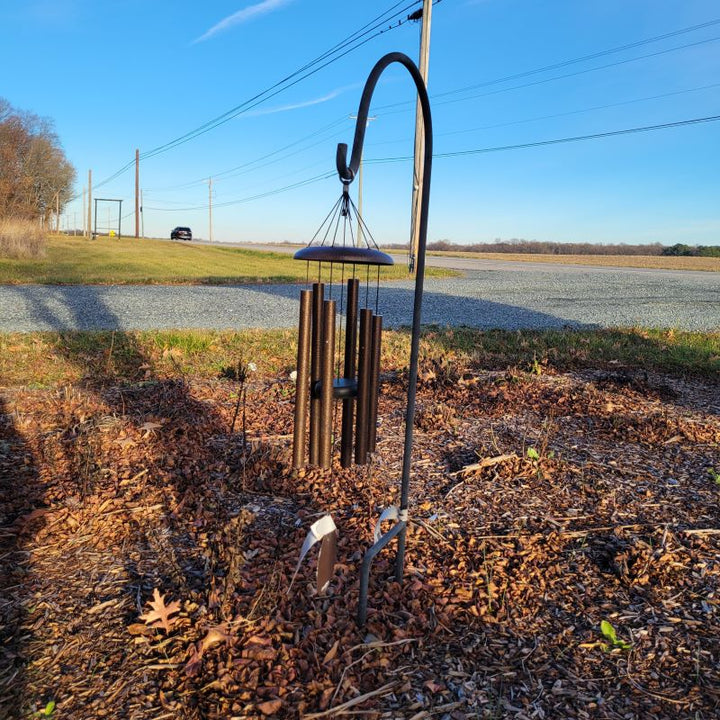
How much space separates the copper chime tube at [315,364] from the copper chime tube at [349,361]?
15 cm

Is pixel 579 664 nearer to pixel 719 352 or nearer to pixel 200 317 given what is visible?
pixel 719 352

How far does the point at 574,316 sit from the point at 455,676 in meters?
9.97

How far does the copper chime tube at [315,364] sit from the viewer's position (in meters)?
2.73

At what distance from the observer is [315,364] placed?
283 cm

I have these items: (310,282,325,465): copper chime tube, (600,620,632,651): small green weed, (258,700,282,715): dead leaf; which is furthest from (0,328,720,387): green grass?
(258,700,282,715): dead leaf

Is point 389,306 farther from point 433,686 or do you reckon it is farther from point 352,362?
point 433,686

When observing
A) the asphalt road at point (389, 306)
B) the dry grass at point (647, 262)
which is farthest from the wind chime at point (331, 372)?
the dry grass at point (647, 262)

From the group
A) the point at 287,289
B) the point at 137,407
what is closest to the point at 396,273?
the point at 287,289

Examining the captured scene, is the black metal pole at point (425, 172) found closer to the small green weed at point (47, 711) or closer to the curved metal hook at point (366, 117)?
the curved metal hook at point (366, 117)

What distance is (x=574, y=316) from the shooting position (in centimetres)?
1129

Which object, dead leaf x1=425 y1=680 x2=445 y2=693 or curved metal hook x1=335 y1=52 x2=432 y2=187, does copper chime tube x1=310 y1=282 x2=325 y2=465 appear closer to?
curved metal hook x1=335 y1=52 x2=432 y2=187

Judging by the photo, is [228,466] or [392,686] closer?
[392,686]

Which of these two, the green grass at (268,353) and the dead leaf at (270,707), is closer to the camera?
the dead leaf at (270,707)

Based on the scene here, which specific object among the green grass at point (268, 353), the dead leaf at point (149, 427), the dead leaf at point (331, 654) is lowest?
the dead leaf at point (331, 654)
